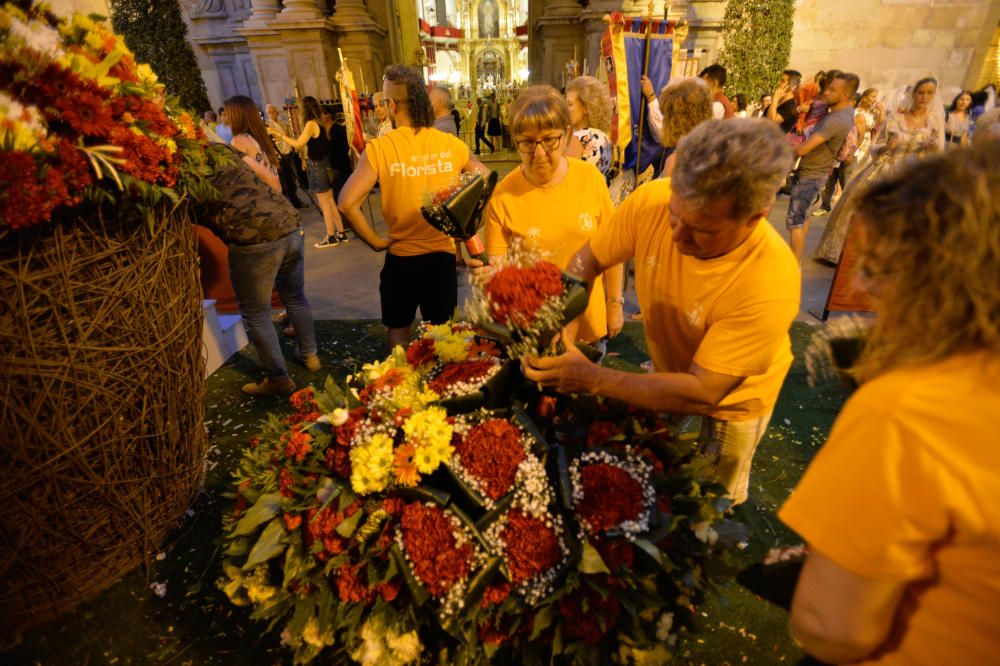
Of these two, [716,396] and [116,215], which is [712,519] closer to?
[716,396]

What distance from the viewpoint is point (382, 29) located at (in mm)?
12180

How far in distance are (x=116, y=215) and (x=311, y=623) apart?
1624 millimetres

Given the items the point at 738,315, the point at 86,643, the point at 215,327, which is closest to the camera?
the point at 738,315

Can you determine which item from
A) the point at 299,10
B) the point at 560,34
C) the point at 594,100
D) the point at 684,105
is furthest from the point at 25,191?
A: the point at 560,34

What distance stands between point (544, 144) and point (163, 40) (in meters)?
13.6

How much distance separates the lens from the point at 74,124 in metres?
1.54

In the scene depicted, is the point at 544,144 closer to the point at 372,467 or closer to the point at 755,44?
the point at 372,467

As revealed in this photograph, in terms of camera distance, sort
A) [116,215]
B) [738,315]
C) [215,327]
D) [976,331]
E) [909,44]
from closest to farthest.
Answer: [976,331] < [738,315] < [116,215] < [215,327] < [909,44]

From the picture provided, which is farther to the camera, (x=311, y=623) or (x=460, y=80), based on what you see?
(x=460, y=80)

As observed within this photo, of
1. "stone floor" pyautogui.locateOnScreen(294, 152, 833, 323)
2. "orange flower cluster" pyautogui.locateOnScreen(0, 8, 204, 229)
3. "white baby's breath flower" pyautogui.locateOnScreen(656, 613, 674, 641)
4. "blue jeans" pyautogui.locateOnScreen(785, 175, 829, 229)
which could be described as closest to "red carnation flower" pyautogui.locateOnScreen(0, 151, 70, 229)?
"orange flower cluster" pyautogui.locateOnScreen(0, 8, 204, 229)

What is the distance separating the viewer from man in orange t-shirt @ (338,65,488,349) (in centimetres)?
283

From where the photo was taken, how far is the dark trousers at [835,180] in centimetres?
792

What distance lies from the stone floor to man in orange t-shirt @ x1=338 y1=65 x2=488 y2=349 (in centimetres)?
198

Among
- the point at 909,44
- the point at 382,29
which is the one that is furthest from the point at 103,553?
the point at 909,44
